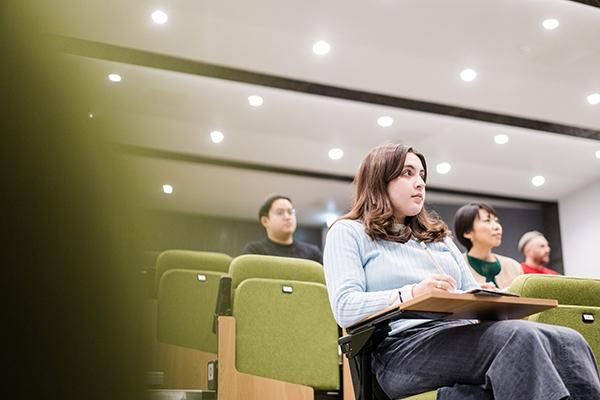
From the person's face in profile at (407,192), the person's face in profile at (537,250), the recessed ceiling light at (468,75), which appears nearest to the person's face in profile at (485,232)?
the person's face in profile at (537,250)

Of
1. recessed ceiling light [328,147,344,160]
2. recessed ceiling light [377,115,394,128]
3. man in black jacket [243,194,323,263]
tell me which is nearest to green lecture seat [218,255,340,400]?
man in black jacket [243,194,323,263]

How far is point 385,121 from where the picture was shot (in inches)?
278

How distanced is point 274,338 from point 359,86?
4073 mm

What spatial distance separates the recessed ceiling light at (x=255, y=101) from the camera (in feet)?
21.6

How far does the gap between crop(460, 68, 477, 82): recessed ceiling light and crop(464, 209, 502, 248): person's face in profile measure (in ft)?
9.55

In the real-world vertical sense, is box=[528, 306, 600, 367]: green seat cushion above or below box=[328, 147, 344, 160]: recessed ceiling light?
below

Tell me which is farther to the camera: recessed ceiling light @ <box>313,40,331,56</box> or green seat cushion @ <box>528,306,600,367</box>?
recessed ceiling light @ <box>313,40,331,56</box>

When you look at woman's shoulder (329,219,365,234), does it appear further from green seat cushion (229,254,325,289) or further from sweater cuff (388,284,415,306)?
green seat cushion (229,254,325,289)

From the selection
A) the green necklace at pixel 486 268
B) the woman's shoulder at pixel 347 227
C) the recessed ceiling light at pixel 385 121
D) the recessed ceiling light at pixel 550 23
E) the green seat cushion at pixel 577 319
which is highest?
the recessed ceiling light at pixel 550 23

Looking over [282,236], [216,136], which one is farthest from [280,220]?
[216,136]

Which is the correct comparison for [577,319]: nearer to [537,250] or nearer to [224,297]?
[224,297]

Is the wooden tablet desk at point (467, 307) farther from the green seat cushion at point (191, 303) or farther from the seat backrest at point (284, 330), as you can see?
the green seat cushion at point (191, 303)

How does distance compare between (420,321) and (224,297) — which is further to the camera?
(224,297)

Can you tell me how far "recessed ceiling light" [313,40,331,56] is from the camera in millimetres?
5643
